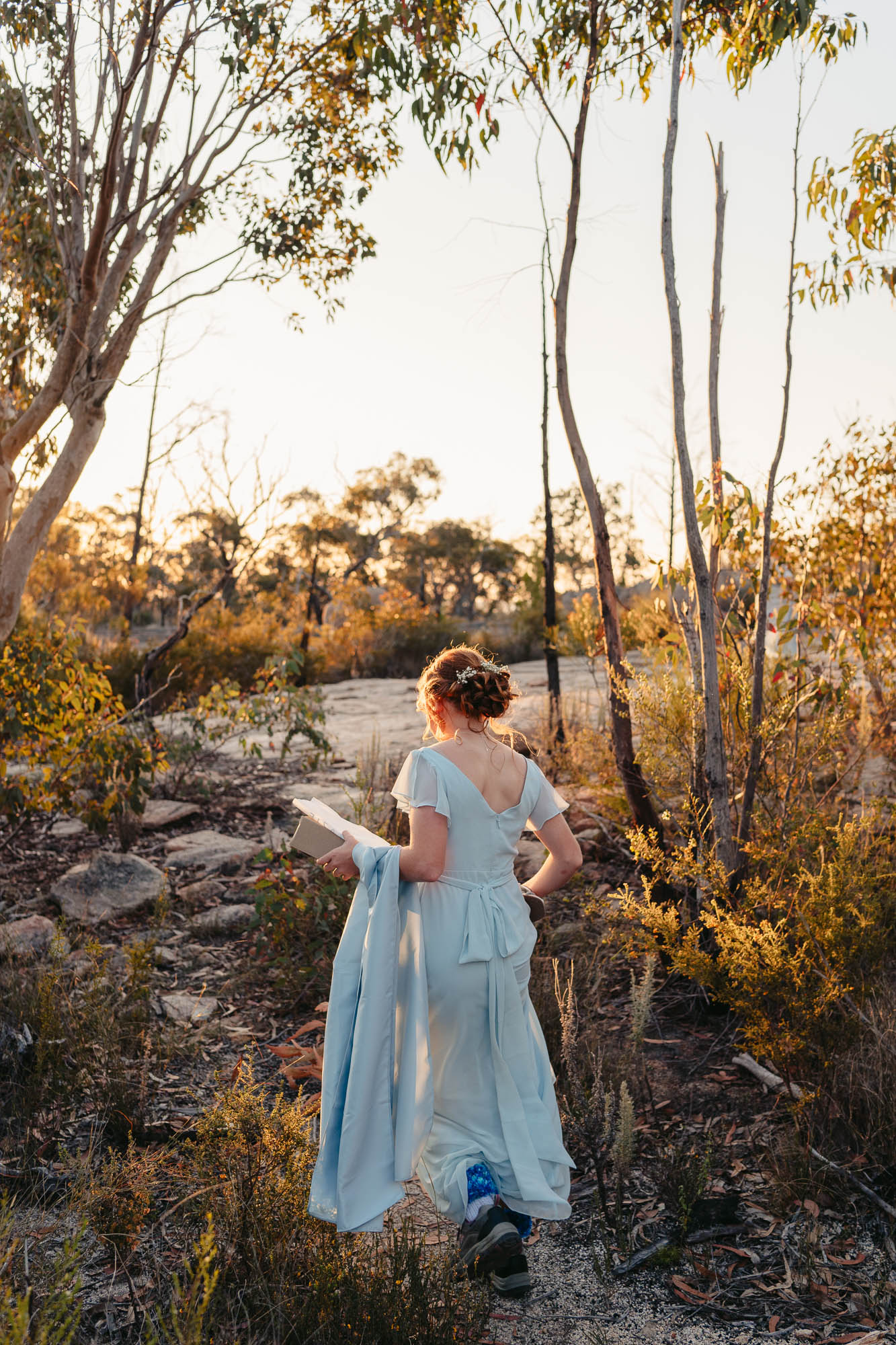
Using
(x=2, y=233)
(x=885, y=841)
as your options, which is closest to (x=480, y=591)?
(x=2, y=233)

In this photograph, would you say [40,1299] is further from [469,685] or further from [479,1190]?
[469,685]

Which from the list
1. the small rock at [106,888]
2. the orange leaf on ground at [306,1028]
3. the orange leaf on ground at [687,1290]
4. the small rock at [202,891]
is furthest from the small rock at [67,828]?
the orange leaf on ground at [687,1290]

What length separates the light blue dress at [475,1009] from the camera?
2580 millimetres

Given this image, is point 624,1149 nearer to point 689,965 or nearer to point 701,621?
point 689,965

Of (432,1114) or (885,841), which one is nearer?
(432,1114)

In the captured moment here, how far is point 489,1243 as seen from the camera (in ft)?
7.55

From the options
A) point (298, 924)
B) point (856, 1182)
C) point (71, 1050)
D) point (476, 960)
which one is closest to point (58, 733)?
point (298, 924)

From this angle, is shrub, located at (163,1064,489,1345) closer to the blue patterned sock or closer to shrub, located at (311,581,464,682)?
the blue patterned sock

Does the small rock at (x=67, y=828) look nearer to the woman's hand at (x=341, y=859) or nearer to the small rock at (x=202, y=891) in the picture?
the small rock at (x=202, y=891)

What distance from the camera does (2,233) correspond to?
20.0 ft

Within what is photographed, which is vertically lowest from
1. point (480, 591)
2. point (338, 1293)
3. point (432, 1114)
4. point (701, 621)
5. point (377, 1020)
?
point (338, 1293)

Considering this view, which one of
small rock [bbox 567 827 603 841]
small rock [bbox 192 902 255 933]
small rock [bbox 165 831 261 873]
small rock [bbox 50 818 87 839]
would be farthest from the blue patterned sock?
small rock [bbox 50 818 87 839]

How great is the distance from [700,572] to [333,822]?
195 cm

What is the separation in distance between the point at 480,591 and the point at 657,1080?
34.2m
